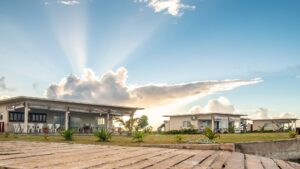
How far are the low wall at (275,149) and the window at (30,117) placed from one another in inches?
985

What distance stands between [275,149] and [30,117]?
25875mm

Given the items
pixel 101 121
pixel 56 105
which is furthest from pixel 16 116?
pixel 101 121

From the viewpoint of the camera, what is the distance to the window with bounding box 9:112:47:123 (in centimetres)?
3497

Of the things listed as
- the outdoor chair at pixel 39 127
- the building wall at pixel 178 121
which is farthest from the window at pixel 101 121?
the building wall at pixel 178 121

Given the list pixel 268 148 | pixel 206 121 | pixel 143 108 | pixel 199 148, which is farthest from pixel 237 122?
pixel 199 148

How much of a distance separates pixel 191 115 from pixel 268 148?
34818 millimetres

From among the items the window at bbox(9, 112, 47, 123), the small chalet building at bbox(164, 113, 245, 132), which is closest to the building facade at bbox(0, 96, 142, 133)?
the window at bbox(9, 112, 47, 123)

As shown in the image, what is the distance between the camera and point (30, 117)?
36000mm

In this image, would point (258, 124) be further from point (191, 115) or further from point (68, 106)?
point (68, 106)

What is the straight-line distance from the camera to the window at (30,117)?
34969 millimetres

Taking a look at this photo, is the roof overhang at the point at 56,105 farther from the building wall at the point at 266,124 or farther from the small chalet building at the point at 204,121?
the building wall at the point at 266,124

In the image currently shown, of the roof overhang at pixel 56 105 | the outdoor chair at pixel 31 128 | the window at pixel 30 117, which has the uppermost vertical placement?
the roof overhang at pixel 56 105

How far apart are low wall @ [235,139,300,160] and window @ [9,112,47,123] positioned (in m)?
25.0

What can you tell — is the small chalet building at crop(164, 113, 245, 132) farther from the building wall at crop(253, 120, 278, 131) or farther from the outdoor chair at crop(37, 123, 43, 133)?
the outdoor chair at crop(37, 123, 43, 133)
